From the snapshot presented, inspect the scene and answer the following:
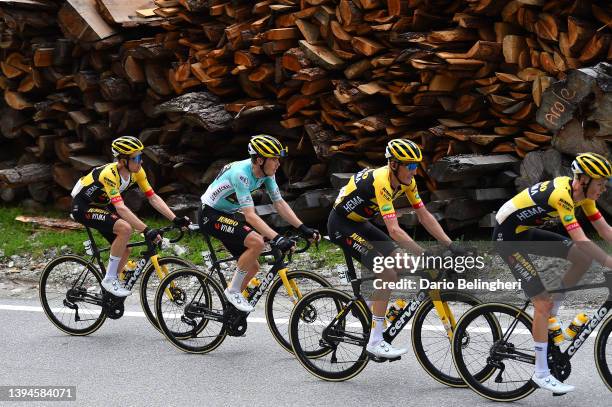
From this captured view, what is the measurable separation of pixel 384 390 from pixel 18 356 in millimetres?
3385

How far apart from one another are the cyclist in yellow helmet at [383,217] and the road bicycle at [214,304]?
574 millimetres

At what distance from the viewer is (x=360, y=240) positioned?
24.4 ft

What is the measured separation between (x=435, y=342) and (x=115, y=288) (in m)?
3.27

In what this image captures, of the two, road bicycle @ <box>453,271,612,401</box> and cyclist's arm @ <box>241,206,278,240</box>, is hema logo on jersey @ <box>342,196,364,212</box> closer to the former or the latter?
cyclist's arm @ <box>241,206,278,240</box>

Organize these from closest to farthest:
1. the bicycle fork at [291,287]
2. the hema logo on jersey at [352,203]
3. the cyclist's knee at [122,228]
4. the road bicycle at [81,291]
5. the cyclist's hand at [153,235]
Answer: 1. the hema logo on jersey at [352,203]
2. the bicycle fork at [291,287]
3. the cyclist's hand at [153,235]
4. the cyclist's knee at [122,228]
5. the road bicycle at [81,291]

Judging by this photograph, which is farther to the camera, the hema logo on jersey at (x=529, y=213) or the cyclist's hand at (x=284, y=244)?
the cyclist's hand at (x=284, y=244)

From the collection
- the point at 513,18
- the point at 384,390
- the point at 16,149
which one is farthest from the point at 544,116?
the point at 16,149

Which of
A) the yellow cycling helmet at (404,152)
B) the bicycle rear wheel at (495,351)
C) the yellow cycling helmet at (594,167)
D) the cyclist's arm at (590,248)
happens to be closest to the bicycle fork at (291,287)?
the yellow cycling helmet at (404,152)

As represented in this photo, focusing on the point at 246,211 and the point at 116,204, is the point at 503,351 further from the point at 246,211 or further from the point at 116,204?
the point at 116,204

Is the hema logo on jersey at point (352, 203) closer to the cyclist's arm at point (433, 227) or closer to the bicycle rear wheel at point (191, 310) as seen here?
the cyclist's arm at point (433, 227)

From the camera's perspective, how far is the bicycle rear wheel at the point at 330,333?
7324 millimetres

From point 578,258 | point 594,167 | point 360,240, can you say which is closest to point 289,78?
point 360,240

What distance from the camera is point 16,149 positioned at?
15.5 m

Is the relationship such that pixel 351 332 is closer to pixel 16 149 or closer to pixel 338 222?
pixel 338 222
